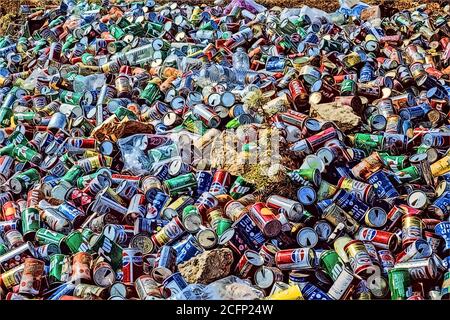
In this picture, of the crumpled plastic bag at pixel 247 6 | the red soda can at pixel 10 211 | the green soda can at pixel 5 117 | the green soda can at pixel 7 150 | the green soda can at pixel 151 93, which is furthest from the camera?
the crumpled plastic bag at pixel 247 6

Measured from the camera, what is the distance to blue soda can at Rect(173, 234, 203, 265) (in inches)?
122

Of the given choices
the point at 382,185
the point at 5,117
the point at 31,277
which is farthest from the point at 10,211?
the point at 382,185

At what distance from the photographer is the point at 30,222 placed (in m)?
3.55

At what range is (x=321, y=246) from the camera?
3.20 m

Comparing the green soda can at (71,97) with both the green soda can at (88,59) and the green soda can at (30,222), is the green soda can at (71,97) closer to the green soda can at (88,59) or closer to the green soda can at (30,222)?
the green soda can at (88,59)

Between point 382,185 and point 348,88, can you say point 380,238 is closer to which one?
point 382,185

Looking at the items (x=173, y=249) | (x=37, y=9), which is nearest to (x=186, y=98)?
(x=173, y=249)

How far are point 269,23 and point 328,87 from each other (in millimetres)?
2134

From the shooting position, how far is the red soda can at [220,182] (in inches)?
139

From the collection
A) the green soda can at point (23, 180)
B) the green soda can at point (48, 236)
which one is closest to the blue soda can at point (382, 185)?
the green soda can at point (48, 236)

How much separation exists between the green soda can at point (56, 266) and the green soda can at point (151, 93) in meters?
1.79

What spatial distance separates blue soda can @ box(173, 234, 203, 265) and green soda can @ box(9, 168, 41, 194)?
1376 mm

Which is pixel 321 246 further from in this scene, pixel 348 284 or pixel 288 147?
pixel 288 147

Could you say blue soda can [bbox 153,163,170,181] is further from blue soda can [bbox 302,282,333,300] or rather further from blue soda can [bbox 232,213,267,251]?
blue soda can [bbox 302,282,333,300]
